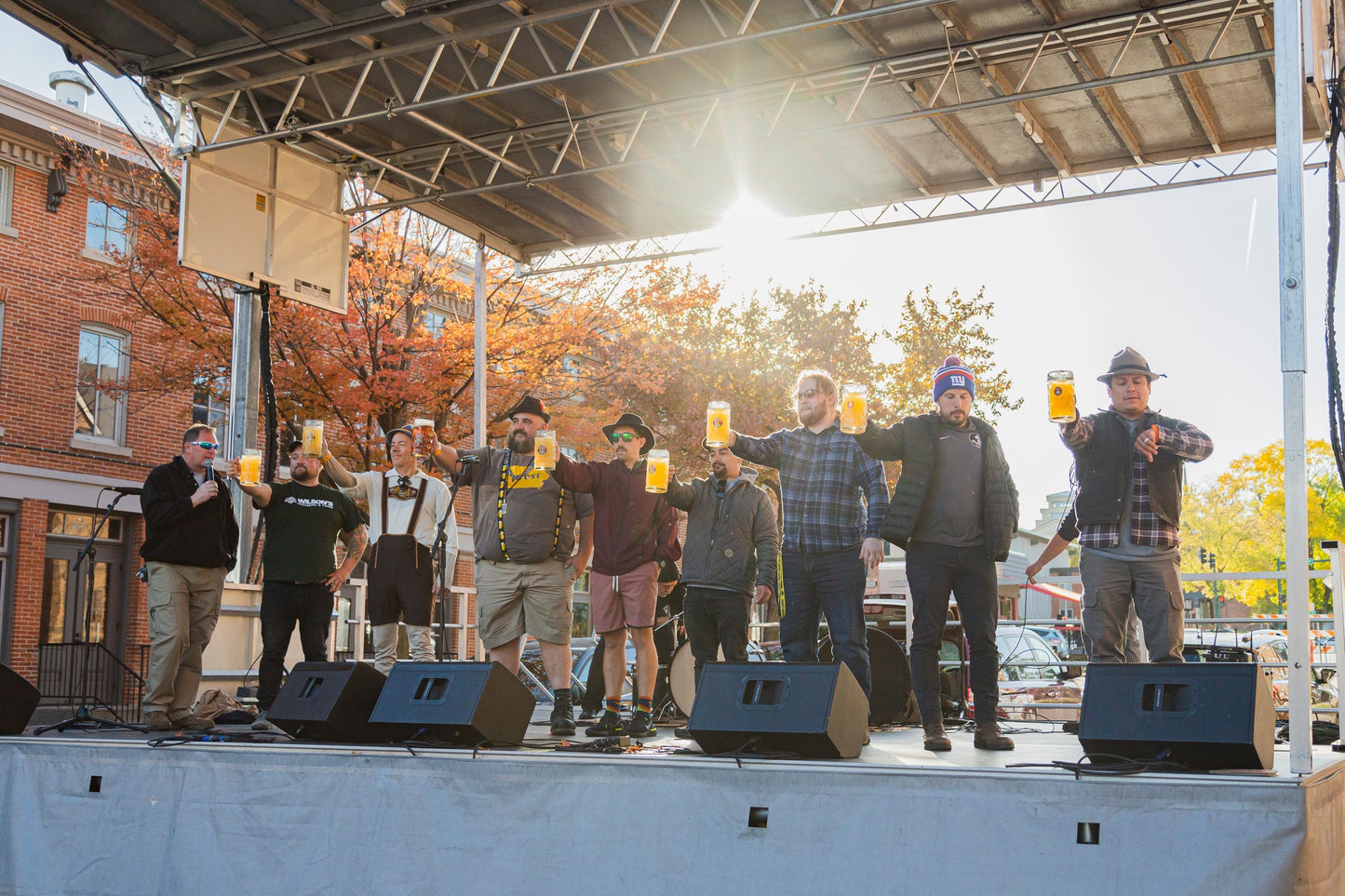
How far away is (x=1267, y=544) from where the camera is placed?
54000mm

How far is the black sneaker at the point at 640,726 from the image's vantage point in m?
6.54

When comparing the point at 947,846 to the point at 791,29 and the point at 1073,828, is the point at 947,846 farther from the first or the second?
the point at 791,29

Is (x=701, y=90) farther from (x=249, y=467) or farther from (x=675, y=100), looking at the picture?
(x=249, y=467)

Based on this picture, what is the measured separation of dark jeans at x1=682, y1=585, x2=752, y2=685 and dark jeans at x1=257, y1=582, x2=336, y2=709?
2.75 m

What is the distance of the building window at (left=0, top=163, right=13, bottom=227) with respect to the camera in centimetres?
1802

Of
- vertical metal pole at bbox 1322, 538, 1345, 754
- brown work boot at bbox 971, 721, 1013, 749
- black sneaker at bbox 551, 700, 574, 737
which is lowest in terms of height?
black sneaker at bbox 551, 700, 574, 737

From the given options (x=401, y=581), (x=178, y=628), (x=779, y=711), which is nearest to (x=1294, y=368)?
(x=779, y=711)

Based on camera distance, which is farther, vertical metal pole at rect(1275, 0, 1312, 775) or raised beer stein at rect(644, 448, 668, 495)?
raised beer stein at rect(644, 448, 668, 495)

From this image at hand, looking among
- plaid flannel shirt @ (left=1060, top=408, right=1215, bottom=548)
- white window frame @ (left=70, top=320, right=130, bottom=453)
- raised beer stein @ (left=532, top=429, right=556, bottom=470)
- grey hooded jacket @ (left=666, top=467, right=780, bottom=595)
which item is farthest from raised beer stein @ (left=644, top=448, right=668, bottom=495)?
white window frame @ (left=70, top=320, right=130, bottom=453)

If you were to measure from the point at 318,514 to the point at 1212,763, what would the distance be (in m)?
5.79

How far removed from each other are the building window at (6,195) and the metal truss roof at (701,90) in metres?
8.43

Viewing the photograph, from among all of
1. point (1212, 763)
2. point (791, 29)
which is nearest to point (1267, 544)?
point (791, 29)

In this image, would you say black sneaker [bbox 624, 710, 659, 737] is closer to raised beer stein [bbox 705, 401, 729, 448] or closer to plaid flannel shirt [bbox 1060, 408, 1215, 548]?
raised beer stein [bbox 705, 401, 729, 448]

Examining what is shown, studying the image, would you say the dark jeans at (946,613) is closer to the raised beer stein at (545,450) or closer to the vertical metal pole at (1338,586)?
the vertical metal pole at (1338,586)
